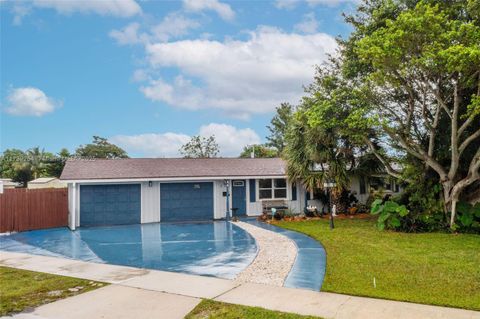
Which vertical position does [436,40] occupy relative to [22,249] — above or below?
above

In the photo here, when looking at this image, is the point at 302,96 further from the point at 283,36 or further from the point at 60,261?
the point at 60,261

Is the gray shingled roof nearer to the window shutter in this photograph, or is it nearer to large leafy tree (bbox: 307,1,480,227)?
the window shutter

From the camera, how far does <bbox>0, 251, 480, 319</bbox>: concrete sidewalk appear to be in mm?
5602

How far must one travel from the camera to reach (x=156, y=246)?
12.1 m

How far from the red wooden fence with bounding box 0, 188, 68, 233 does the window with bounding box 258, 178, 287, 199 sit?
9.89m

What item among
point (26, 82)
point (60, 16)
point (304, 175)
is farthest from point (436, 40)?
point (26, 82)

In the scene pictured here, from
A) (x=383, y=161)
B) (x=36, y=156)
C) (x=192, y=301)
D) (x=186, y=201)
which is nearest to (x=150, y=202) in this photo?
(x=186, y=201)

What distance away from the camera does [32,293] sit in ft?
22.8

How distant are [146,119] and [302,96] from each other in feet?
51.0

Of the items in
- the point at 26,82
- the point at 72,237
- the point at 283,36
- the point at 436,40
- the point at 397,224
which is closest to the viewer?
the point at 436,40

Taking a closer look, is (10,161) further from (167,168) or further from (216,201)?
(216,201)

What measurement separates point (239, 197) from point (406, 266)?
40.5 ft

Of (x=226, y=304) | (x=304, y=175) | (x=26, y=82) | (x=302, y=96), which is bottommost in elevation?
(x=226, y=304)

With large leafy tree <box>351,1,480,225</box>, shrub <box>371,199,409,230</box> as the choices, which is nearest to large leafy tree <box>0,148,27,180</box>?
shrub <box>371,199,409,230</box>
